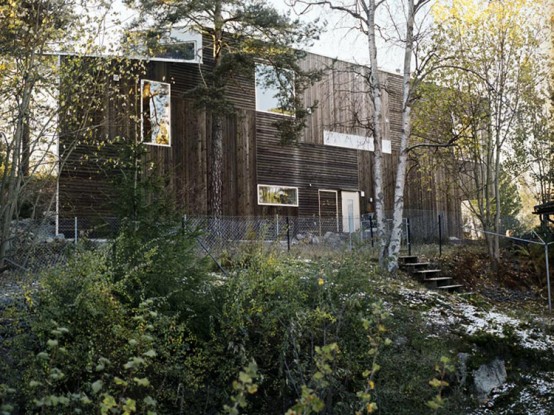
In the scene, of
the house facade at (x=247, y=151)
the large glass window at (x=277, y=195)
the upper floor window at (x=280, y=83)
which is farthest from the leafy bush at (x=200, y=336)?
the large glass window at (x=277, y=195)

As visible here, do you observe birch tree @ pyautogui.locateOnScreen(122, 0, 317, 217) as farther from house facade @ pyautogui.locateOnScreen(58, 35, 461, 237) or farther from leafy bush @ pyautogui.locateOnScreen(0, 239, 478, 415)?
leafy bush @ pyautogui.locateOnScreen(0, 239, 478, 415)

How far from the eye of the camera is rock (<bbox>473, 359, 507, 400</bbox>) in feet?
23.1

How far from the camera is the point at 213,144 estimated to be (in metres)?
18.9

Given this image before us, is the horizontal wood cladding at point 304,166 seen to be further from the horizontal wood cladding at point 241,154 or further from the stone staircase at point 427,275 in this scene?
the stone staircase at point 427,275

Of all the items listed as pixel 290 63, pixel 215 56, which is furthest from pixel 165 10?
pixel 290 63

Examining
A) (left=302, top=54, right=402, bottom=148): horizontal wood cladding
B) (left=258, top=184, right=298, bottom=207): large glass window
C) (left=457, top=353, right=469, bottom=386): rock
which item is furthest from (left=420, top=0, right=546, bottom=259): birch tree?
(left=457, top=353, right=469, bottom=386): rock

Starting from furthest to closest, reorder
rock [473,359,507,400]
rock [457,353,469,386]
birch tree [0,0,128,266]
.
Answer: birch tree [0,0,128,266], rock [473,359,507,400], rock [457,353,469,386]

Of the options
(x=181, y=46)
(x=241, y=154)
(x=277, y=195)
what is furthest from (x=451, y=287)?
(x=181, y=46)

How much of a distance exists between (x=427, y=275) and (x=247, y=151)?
8664mm

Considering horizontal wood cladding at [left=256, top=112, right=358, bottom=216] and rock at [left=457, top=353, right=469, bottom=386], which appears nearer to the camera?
rock at [left=457, top=353, right=469, bottom=386]

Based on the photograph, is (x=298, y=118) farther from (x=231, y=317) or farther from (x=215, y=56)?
(x=231, y=317)

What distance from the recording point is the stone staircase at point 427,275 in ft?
45.5

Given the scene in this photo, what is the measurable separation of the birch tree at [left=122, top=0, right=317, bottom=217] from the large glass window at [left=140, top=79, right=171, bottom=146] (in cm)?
130

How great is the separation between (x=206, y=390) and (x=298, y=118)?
13.9 metres
